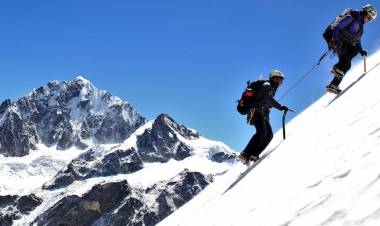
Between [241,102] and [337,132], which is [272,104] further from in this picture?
[337,132]

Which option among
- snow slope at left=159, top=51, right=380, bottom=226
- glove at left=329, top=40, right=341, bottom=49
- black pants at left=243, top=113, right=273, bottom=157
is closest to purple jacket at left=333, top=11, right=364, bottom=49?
glove at left=329, top=40, right=341, bottom=49

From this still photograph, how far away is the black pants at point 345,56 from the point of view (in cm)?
1608

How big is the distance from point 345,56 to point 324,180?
9.67 m

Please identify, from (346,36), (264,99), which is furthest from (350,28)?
(264,99)

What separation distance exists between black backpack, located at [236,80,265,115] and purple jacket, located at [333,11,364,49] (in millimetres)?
3281

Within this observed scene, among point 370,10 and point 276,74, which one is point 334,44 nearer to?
point 370,10

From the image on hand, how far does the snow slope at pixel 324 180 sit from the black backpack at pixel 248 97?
1706 millimetres

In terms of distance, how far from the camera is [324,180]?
23.8 feet

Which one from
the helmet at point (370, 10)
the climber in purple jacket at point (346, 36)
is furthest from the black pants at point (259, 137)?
the helmet at point (370, 10)

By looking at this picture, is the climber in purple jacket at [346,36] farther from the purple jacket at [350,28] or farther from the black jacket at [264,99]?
the black jacket at [264,99]

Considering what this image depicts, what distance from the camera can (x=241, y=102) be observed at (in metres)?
14.2

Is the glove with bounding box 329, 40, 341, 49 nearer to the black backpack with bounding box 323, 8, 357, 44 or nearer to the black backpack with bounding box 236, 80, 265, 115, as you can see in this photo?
the black backpack with bounding box 323, 8, 357, 44

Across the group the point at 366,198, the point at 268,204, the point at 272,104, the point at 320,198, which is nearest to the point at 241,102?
the point at 272,104

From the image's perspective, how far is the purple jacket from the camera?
1570 cm
